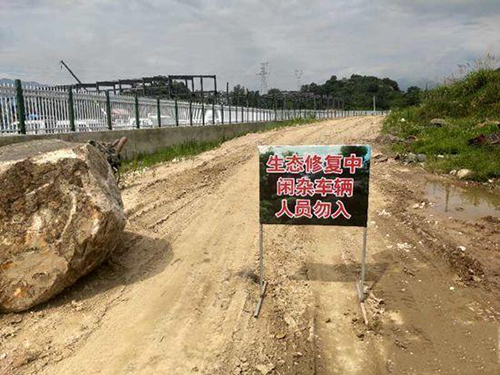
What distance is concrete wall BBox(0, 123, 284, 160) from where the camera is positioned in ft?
37.4

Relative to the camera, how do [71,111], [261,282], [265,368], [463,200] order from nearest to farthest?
[265,368] → [261,282] → [463,200] → [71,111]

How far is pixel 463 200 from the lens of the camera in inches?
341

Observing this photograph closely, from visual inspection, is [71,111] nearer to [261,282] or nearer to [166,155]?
[166,155]

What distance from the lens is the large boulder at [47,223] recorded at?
4676 millimetres

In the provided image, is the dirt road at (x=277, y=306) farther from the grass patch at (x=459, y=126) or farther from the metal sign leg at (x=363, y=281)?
the grass patch at (x=459, y=126)

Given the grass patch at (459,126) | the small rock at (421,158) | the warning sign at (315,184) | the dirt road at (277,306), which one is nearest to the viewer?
the dirt road at (277,306)

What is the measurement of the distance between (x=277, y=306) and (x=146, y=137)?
40.5ft

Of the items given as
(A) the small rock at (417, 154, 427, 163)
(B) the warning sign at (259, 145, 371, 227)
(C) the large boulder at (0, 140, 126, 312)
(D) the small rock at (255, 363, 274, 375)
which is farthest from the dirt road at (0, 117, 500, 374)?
(A) the small rock at (417, 154, 427, 163)

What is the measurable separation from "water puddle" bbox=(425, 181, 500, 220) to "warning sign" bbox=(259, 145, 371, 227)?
366cm

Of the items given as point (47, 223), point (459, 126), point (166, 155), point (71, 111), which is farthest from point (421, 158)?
point (47, 223)

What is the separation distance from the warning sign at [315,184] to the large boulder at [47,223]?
1.89 m

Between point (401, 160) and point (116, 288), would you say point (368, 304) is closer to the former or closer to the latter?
point (116, 288)

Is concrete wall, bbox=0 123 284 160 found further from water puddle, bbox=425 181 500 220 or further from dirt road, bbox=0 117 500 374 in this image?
water puddle, bbox=425 181 500 220

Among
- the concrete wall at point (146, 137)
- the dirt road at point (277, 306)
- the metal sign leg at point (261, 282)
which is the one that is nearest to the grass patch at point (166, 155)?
the concrete wall at point (146, 137)
